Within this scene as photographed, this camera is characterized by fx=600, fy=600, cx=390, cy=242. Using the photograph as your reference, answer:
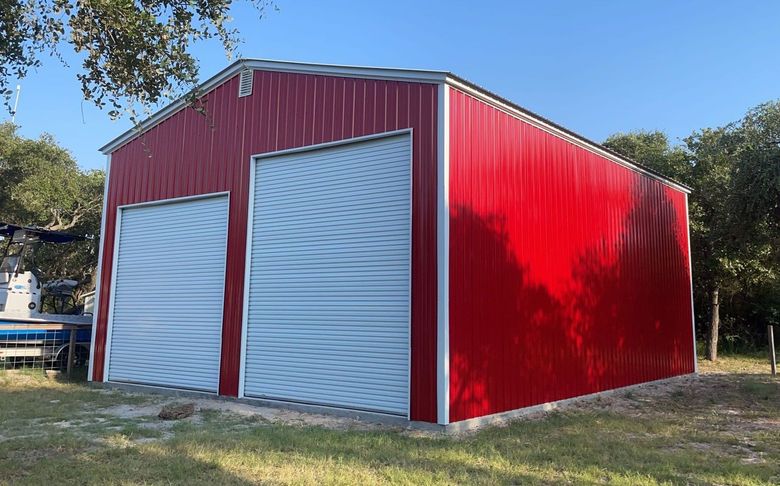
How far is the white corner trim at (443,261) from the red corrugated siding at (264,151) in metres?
0.11

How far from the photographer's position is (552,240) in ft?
34.2

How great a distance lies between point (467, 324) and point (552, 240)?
2.92 metres

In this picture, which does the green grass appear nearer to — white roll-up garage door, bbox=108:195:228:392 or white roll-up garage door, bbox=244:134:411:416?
white roll-up garage door, bbox=244:134:411:416

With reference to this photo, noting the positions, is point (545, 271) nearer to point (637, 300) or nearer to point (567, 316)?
point (567, 316)

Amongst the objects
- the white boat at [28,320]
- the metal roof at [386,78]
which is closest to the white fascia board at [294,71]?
the metal roof at [386,78]

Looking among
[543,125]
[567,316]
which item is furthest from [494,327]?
[543,125]

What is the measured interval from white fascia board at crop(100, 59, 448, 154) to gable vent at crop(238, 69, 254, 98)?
10 cm

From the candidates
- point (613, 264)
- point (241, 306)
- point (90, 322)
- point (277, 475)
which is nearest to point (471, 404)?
point (277, 475)

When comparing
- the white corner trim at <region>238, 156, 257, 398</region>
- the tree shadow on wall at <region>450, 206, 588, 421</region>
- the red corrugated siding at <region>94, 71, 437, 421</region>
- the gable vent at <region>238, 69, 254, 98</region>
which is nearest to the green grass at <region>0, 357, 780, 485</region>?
the tree shadow on wall at <region>450, 206, 588, 421</region>

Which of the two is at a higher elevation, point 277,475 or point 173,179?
point 173,179

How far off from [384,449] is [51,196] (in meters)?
20.1

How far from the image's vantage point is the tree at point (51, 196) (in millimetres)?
21870

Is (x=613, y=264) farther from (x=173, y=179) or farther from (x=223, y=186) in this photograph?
(x=173, y=179)

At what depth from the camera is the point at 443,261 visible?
814cm
